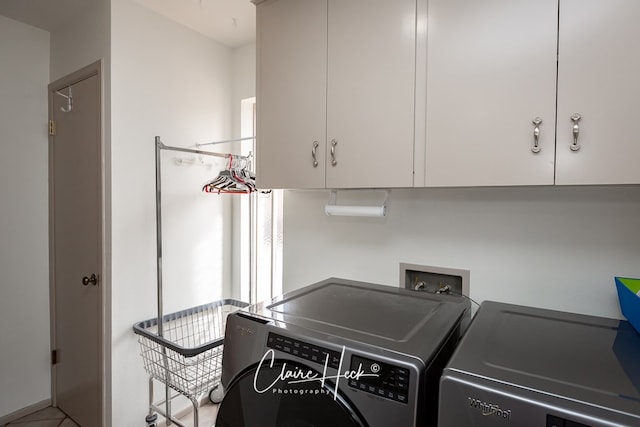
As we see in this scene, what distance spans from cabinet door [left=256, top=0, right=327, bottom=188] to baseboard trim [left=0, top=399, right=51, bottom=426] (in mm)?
2396

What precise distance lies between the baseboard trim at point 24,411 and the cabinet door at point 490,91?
3017 millimetres

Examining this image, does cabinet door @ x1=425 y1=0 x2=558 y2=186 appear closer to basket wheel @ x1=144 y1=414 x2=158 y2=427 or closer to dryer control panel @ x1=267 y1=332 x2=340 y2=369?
dryer control panel @ x1=267 y1=332 x2=340 y2=369

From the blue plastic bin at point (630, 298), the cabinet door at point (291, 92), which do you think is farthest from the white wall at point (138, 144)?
the blue plastic bin at point (630, 298)

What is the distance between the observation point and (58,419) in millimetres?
2225

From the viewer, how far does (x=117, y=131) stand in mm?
1829

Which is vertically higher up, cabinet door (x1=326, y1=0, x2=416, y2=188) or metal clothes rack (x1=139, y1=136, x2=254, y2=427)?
cabinet door (x1=326, y1=0, x2=416, y2=188)

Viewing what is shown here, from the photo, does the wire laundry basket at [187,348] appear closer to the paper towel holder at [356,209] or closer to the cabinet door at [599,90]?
the paper towel holder at [356,209]

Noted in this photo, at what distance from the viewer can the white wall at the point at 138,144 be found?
6.02 ft

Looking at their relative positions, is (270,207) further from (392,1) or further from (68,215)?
(392,1)

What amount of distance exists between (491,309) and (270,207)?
1.59 meters

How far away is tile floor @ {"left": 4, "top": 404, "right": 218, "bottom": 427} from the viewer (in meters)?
2.13

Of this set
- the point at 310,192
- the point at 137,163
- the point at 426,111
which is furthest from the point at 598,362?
the point at 137,163

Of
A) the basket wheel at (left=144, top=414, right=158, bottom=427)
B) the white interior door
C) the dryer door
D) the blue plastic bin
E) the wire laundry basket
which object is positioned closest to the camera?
the dryer door

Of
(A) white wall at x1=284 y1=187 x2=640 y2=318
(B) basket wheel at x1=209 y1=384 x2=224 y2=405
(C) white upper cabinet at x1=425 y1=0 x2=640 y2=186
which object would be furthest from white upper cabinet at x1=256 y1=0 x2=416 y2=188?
(B) basket wheel at x1=209 y1=384 x2=224 y2=405
